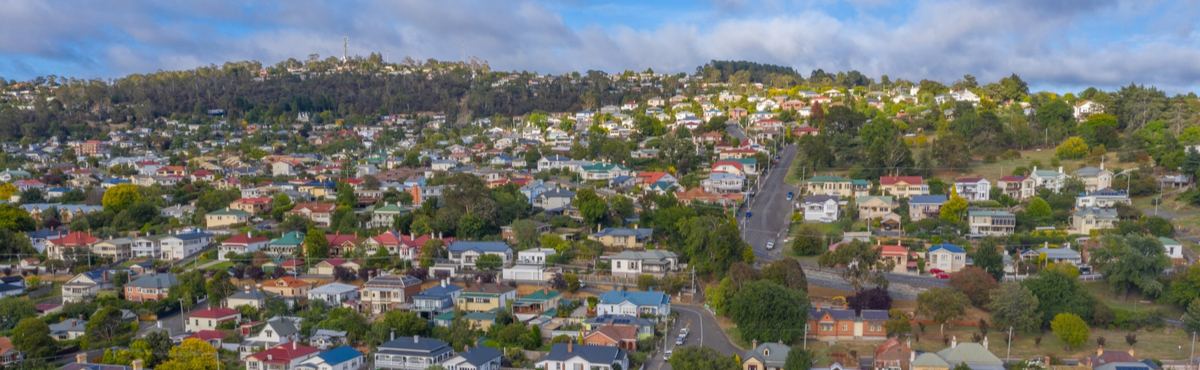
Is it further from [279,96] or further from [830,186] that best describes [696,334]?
[279,96]

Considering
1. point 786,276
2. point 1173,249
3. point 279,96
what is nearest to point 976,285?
point 786,276

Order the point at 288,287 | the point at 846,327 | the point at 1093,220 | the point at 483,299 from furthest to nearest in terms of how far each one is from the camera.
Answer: the point at 1093,220, the point at 288,287, the point at 483,299, the point at 846,327

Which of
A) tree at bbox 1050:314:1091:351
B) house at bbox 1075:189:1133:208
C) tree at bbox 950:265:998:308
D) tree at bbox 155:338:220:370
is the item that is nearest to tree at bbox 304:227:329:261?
tree at bbox 155:338:220:370

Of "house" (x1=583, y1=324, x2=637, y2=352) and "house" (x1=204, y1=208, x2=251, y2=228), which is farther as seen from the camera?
"house" (x1=204, y1=208, x2=251, y2=228)

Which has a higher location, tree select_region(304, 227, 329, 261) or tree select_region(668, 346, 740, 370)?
tree select_region(304, 227, 329, 261)

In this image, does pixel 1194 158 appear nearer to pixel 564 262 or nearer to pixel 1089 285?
pixel 1089 285

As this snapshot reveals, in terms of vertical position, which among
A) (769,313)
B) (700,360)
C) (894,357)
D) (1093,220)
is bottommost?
(894,357)

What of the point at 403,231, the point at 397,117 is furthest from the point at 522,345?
the point at 397,117

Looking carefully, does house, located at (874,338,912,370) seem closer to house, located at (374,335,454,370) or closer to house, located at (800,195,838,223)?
house, located at (374,335,454,370)
